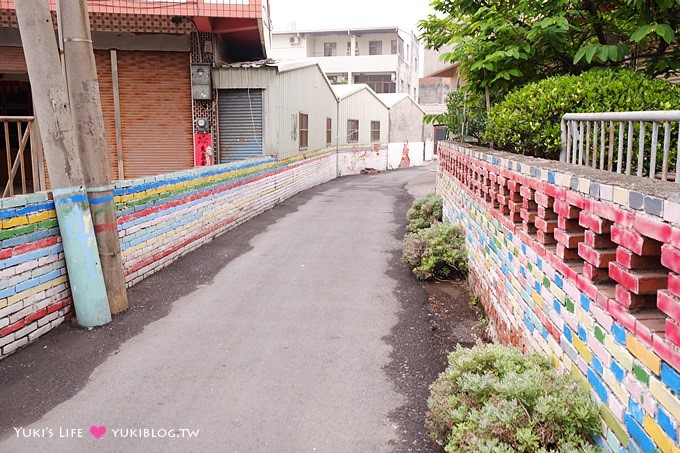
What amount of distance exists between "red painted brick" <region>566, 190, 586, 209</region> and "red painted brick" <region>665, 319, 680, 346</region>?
103 cm

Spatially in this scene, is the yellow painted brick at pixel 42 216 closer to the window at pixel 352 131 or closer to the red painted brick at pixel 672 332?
the red painted brick at pixel 672 332

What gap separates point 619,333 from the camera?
8.50 ft

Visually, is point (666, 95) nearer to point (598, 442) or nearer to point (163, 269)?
point (598, 442)

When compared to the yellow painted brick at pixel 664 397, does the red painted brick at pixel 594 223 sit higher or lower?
higher

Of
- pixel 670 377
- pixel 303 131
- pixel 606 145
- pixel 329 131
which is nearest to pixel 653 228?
pixel 670 377

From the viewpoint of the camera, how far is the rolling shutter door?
14.8m

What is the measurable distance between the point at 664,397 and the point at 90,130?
5.94 metres

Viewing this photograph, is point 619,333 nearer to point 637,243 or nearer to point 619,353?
point 619,353

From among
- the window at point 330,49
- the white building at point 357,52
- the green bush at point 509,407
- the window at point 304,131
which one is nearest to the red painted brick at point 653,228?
the green bush at point 509,407

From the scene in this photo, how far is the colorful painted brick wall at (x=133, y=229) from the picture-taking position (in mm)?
5262

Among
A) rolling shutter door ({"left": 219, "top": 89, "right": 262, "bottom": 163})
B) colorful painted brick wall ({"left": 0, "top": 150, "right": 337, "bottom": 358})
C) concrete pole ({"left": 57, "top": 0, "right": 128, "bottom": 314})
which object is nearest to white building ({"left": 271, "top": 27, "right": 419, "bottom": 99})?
rolling shutter door ({"left": 219, "top": 89, "right": 262, "bottom": 163})

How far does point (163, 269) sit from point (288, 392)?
4496 mm

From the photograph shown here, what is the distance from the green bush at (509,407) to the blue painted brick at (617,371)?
25 cm

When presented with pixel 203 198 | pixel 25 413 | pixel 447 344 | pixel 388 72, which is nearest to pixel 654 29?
pixel 447 344
